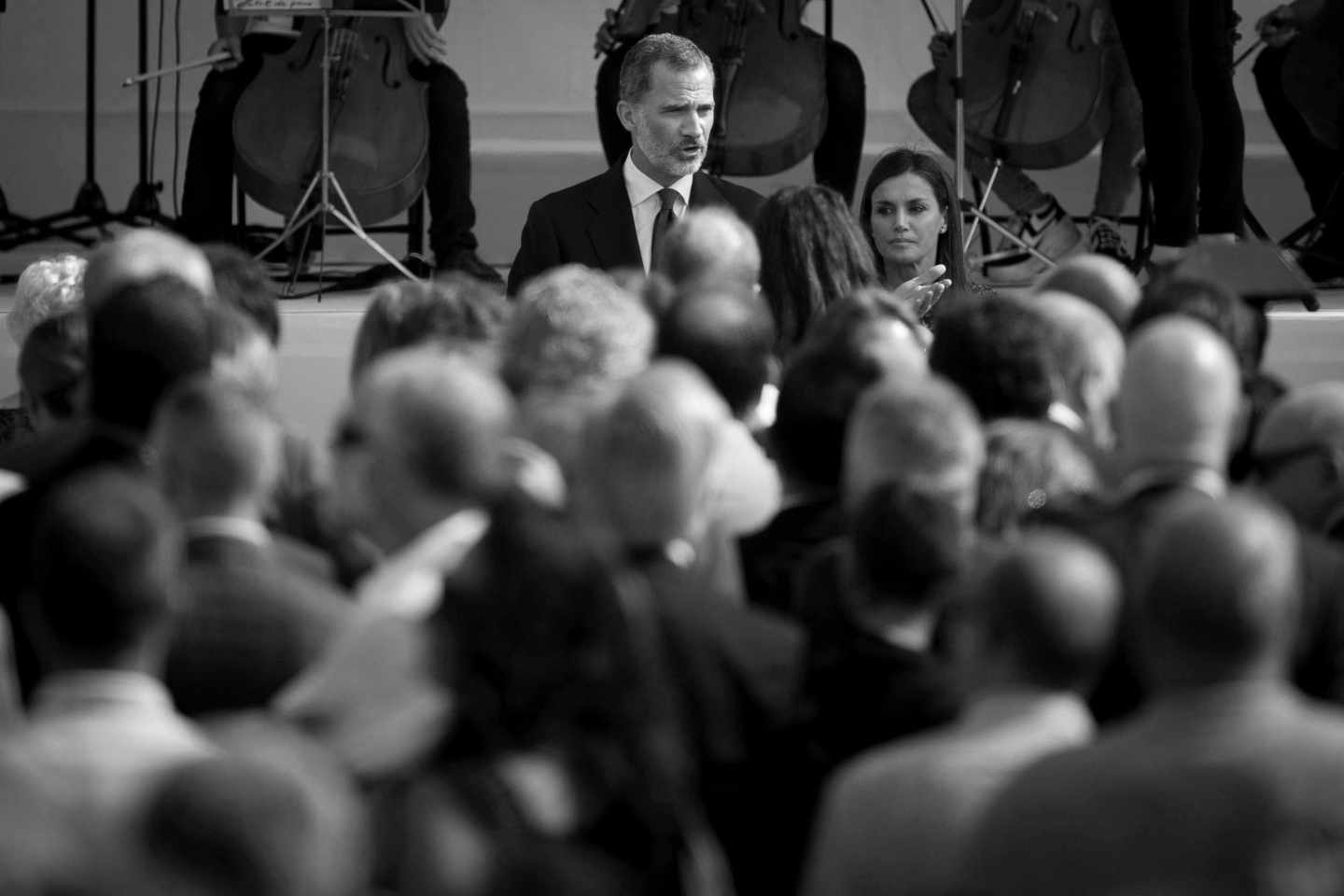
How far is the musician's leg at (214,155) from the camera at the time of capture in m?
5.89

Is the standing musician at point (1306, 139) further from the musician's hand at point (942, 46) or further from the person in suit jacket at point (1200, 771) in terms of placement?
the person in suit jacket at point (1200, 771)

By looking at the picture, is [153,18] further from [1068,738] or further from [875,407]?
[1068,738]

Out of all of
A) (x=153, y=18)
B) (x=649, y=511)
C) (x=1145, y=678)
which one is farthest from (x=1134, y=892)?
(x=153, y=18)

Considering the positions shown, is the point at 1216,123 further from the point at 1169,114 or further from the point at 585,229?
the point at 585,229

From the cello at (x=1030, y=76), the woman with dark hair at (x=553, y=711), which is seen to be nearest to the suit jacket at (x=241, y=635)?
the woman with dark hair at (x=553, y=711)

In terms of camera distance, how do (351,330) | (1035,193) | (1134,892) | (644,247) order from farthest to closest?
1. (1035,193)
2. (351,330)
3. (644,247)
4. (1134,892)

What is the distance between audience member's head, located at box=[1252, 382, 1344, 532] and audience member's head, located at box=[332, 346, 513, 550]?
2.83 ft

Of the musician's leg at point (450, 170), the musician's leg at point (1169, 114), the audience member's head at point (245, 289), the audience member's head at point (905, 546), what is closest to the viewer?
the audience member's head at point (905, 546)

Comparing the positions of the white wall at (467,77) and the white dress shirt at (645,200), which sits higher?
the white dress shirt at (645,200)

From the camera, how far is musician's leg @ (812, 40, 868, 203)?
6.01 m

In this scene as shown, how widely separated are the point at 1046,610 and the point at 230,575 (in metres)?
0.76

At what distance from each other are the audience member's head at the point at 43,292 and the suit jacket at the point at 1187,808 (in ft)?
6.94

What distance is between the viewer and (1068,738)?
1.70m

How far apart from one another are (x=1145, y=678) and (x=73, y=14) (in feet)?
20.3
